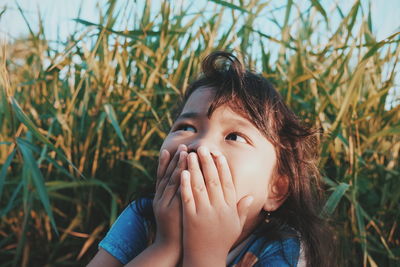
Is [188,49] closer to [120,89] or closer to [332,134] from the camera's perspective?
[120,89]

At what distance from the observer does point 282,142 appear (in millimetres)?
1219

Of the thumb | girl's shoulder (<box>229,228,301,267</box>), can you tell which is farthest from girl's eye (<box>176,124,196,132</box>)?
girl's shoulder (<box>229,228,301,267</box>)

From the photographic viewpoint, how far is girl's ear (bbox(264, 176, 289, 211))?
1.17 metres

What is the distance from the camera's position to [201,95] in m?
1.13

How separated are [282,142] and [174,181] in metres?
0.40

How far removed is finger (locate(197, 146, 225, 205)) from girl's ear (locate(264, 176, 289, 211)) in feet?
0.89

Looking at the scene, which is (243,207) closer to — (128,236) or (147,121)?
(128,236)

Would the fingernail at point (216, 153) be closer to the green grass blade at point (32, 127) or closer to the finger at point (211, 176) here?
the finger at point (211, 176)

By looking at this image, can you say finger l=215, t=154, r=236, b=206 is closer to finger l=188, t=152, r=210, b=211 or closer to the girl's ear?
finger l=188, t=152, r=210, b=211

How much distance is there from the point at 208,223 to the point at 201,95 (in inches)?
14.4

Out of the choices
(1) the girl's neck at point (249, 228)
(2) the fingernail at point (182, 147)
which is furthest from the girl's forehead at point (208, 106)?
(1) the girl's neck at point (249, 228)

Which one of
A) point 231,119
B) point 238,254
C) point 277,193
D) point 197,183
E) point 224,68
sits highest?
point 224,68

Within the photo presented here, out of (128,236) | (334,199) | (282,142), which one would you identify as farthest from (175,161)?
(334,199)

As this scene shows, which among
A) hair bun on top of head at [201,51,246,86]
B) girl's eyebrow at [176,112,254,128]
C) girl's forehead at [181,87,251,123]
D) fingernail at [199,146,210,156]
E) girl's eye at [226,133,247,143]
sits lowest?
fingernail at [199,146,210,156]
